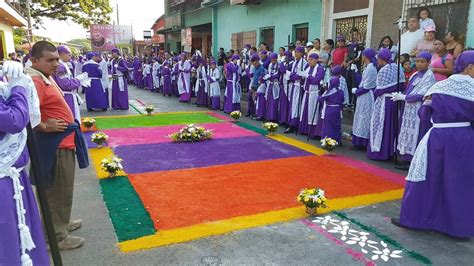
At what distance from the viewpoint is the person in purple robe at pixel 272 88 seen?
10273 mm

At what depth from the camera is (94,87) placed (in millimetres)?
12430

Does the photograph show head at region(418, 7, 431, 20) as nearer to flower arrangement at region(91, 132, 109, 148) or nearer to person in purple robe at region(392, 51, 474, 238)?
person in purple robe at region(392, 51, 474, 238)

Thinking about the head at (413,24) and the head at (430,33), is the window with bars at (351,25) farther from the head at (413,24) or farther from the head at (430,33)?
the head at (430,33)

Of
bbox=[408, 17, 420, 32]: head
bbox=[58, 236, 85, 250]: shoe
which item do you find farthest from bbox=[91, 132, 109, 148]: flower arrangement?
bbox=[408, 17, 420, 32]: head

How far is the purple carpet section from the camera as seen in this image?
21.1ft

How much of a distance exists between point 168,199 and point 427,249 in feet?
9.72

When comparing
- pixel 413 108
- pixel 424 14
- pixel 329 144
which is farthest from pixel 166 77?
pixel 413 108

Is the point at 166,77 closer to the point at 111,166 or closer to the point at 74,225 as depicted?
the point at 111,166

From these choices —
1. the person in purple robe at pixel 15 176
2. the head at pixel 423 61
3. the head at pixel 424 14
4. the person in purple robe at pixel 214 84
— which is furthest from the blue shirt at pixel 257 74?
the person in purple robe at pixel 15 176

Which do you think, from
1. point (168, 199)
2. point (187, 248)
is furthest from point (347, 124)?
point (187, 248)

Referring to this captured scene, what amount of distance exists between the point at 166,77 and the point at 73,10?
19.6 meters

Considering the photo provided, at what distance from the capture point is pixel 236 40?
19500 millimetres

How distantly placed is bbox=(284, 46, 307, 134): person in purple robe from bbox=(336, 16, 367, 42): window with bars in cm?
317

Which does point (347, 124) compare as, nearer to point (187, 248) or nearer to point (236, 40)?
point (187, 248)
